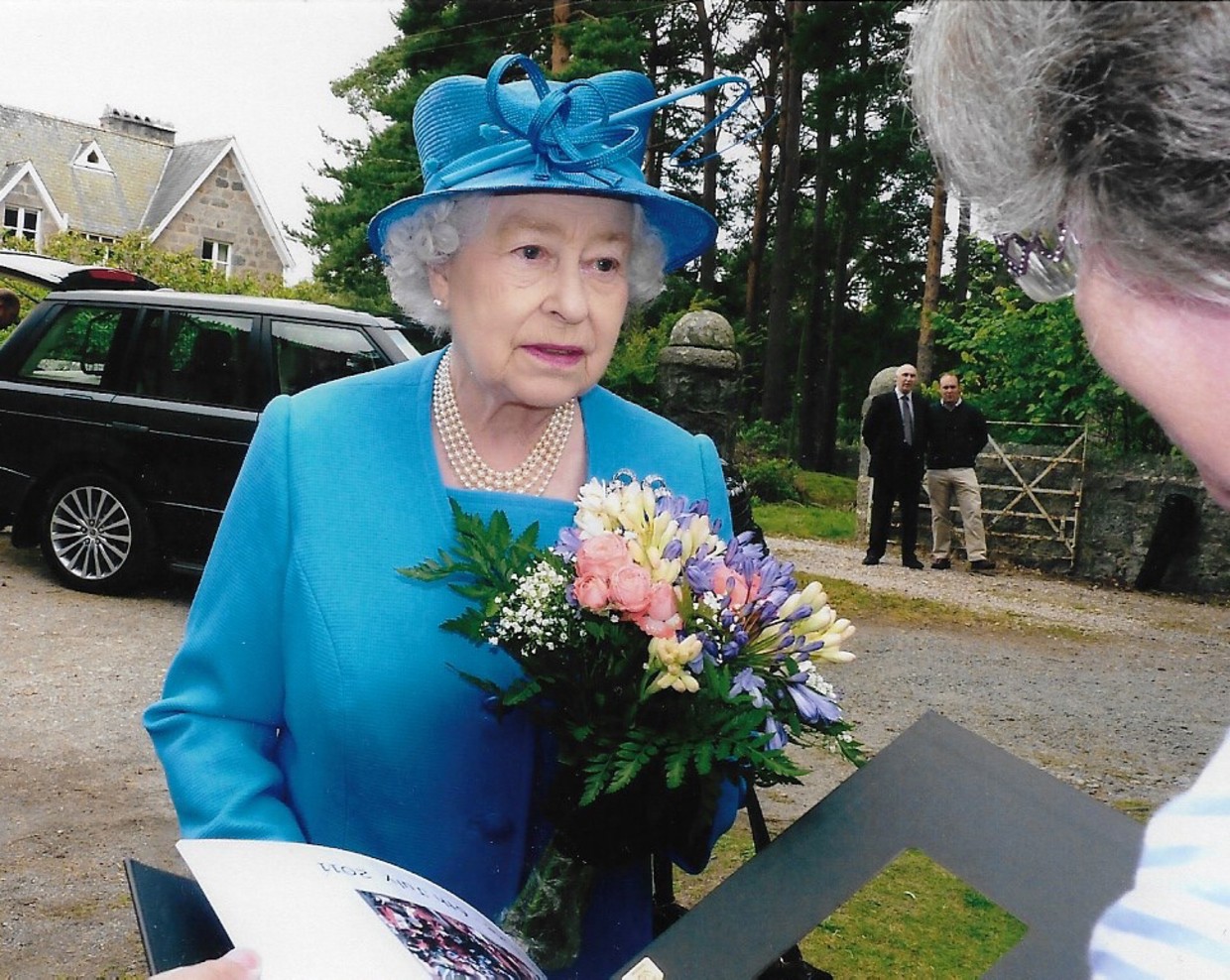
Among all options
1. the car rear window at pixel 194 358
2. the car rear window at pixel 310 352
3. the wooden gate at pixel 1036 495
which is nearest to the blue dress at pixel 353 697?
the car rear window at pixel 310 352

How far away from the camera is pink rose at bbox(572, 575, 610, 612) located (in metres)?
1.25

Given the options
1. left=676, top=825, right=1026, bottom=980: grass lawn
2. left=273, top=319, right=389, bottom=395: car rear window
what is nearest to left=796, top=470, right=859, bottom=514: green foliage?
left=273, top=319, right=389, bottom=395: car rear window

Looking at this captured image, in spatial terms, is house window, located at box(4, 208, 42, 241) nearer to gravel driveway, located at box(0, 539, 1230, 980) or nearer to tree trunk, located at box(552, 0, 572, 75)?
tree trunk, located at box(552, 0, 572, 75)

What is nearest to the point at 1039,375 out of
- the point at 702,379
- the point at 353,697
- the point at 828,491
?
the point at 828,491

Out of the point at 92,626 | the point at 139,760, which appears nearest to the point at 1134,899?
the point at 139,760

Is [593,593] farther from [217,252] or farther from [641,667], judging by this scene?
[217,252]

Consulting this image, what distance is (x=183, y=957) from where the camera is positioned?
3.53ft

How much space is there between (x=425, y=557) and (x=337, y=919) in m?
0.68

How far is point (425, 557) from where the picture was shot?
1.62 metres

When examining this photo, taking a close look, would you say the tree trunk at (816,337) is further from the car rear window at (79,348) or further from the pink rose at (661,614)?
the pink rose at (661,614)

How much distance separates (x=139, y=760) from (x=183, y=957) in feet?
14.0

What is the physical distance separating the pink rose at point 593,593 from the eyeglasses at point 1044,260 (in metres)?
0.59

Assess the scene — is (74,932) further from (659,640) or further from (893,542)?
(893,542)

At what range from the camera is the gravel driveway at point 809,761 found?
3.74 metres
